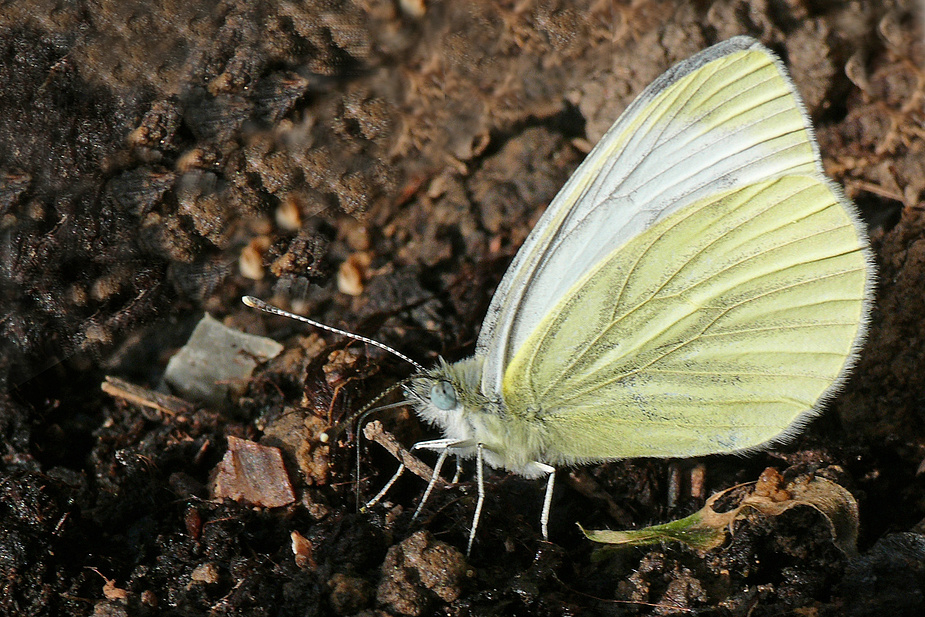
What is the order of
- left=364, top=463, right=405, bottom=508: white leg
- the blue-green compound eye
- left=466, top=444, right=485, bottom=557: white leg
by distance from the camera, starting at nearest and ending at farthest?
left=466, top=444, right=485, bottom=557: white leg < the blue-green compound eye < left=364, top=463, right=405, bottom=508: white leg

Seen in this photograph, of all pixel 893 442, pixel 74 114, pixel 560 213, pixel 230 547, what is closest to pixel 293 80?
pixel 74 114

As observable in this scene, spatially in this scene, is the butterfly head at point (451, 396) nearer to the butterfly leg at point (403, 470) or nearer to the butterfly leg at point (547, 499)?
the butterfly leg at point (403, 470)

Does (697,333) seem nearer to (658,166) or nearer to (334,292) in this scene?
(658,166)

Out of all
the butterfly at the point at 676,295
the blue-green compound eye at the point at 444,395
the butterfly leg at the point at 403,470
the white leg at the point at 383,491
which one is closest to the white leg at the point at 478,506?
the butterfly at the point at 676,295

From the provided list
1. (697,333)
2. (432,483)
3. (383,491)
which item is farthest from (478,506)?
(697,333)

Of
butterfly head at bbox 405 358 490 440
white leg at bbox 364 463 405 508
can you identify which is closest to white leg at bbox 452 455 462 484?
butterfly head at bbox 405 358 490 440

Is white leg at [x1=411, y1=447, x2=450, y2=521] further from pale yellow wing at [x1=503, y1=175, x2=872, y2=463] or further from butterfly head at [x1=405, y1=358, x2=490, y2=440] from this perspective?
pale yellow wing at [x1=503, y1=175, x2=872, y2=463]
